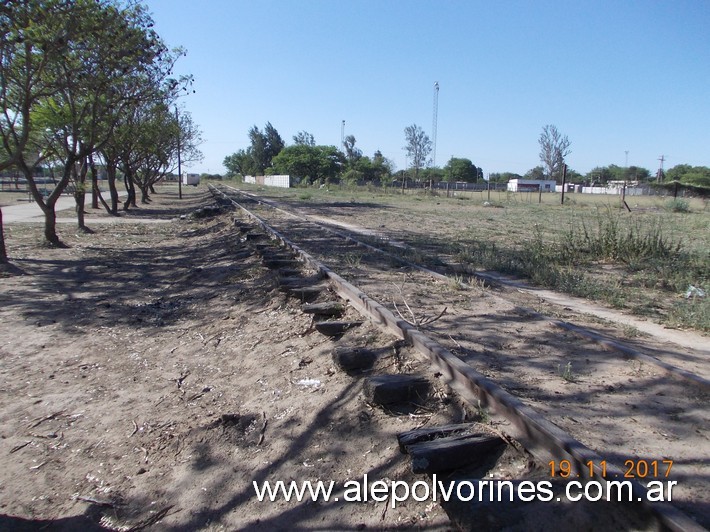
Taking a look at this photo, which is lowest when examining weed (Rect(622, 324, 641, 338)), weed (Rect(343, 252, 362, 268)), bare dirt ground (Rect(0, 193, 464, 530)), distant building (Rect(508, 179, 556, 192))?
bare dirt ground (Rect(0, 193, 464, 530))

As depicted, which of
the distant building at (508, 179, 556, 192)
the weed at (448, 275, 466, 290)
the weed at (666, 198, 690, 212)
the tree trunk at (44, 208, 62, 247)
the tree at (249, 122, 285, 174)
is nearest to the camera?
the weed at (448, 275, 466, 290)

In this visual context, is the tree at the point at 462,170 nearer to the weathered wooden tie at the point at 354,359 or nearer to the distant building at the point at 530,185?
the distant building at the point at 530,185

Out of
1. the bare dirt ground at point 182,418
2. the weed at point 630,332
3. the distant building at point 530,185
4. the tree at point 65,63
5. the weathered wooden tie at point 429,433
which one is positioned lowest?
the bare dirt ground at point 182,418

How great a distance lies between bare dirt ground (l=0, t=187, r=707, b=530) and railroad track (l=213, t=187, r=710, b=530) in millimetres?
30

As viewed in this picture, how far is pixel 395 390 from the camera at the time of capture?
155 inches

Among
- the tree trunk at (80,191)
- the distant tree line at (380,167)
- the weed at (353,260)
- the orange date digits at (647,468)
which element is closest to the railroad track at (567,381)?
the orange date digits at (647,468)

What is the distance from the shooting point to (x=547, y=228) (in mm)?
18578

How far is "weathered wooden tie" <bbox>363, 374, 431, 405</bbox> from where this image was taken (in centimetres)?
393

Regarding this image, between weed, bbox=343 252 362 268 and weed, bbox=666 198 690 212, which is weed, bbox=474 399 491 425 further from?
Answer: weed, bbox=666 198 690 212

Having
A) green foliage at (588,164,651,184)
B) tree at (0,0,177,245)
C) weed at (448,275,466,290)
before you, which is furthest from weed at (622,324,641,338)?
green foliage at (588,164,651,184)

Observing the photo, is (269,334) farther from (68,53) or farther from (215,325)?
(68,53)

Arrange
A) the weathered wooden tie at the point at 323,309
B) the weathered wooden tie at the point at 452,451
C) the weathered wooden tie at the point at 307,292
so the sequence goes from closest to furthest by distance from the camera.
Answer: the weathered wooden tie at the point at 452,451, the weathered wooden tie at the point at 323,309, the weathered wooden tie at the point at 307,292

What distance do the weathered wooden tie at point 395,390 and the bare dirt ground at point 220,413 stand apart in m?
0.11

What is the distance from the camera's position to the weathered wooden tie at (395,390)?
12.9ft
